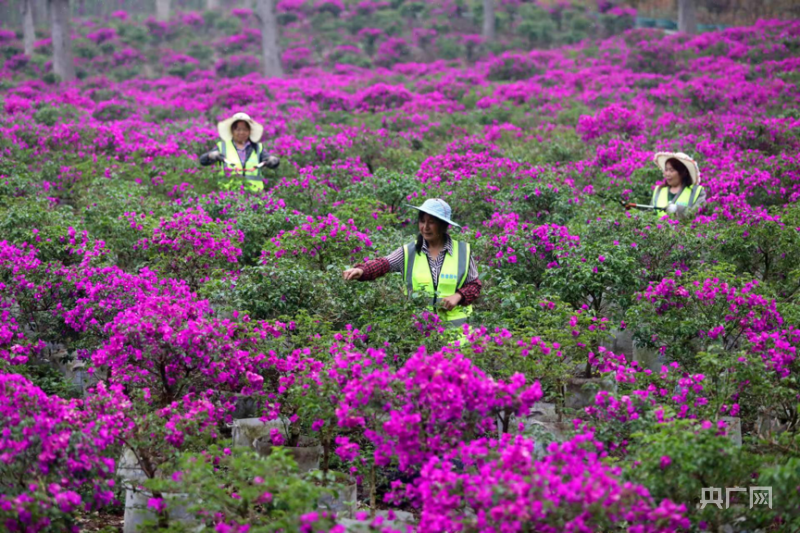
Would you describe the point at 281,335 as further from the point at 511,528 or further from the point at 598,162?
the point at 598,162

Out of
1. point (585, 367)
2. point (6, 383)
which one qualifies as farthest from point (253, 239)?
point (6, 383)

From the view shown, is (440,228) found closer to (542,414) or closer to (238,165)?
(542,414)

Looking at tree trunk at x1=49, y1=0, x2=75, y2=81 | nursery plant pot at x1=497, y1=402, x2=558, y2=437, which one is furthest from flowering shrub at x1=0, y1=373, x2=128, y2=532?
tree trunk at x1=49, y1=0, x2=75, y2=81

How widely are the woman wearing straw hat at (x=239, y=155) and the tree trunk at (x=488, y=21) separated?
19825mm

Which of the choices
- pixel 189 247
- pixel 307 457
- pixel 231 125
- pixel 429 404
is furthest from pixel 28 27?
pixel 429 404

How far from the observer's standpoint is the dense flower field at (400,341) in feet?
13.8

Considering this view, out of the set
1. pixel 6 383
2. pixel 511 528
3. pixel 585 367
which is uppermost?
pixel 6 383

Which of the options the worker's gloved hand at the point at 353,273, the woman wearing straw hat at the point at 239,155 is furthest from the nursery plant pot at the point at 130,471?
the woman wearing straw hat at the point at 239,155

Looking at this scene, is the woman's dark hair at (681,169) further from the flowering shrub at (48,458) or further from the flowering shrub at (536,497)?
the flowering shrub at (48,458)

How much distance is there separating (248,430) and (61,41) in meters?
21.7

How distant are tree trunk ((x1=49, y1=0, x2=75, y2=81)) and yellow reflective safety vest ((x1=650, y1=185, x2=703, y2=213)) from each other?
768 inches

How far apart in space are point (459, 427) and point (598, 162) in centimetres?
851

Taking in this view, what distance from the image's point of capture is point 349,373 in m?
4.96

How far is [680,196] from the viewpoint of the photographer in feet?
31.0
